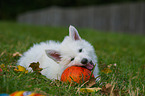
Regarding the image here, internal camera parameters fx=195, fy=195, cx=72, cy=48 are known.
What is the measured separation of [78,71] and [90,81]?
18cm

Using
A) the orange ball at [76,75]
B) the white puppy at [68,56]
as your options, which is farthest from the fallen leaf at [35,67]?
the orange ball at [76,75]

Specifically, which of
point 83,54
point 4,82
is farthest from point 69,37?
point 4,82

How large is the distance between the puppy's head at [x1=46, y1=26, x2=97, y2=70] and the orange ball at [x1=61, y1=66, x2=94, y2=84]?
8 centimetres

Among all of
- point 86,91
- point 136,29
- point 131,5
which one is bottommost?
point 86,91

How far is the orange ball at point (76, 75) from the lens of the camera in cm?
230

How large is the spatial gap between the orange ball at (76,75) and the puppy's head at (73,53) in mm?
78

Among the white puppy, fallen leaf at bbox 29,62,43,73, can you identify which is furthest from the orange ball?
fallen leaf at bbox 29,62,43,73

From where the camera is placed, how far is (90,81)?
7.52ft

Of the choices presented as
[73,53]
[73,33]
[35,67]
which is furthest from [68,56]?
[35,67]

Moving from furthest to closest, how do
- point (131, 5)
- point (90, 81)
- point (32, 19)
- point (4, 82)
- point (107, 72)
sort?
point (32, 19) → point (131, 5) → point (107, 72) → point (90, 81) → point (4, 82)

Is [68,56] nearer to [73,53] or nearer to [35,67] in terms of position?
[73,53]

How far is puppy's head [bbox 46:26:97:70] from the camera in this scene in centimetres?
237

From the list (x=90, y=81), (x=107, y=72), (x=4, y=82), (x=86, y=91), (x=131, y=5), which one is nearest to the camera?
(x=4, y=82)

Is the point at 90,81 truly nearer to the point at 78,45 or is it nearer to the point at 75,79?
the point at 75,79
